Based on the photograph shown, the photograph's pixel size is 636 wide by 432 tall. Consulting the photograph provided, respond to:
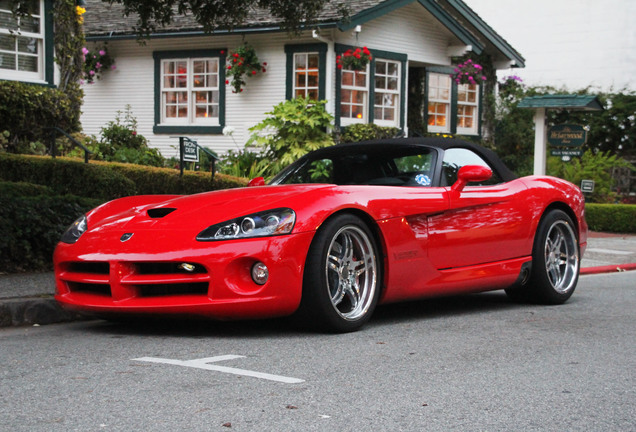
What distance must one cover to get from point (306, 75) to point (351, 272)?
47.2 ft

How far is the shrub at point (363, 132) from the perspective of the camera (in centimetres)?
1956

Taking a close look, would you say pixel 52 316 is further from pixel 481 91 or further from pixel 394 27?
pixel 481 91

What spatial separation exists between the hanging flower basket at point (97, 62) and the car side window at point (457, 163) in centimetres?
1577

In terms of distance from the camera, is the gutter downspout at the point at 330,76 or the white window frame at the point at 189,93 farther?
the white window frame at the point at 189,93

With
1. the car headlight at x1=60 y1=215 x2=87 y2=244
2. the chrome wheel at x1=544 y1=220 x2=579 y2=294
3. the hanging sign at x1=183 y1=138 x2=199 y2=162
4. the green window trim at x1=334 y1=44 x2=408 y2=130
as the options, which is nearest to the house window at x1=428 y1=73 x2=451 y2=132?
the green window trim at x1=334 y1=44 x2=408 y2=130

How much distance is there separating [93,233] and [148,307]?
2.48 ft

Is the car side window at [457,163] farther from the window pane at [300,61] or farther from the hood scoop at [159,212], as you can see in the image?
the window pane at [300,61]

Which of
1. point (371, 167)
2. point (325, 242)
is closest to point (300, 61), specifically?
point (371, 167)

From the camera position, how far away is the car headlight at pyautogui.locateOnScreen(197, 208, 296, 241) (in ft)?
18.0

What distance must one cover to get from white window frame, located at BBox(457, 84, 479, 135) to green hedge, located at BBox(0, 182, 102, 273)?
16463 mm

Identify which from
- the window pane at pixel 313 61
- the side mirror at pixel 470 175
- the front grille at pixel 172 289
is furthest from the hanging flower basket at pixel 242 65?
the front grille at pixel 172 289

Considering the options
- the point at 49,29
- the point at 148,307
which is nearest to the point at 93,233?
the point at 148,307

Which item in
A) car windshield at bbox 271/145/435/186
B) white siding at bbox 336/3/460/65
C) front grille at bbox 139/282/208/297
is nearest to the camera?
front grille at bbox 139/282/208/297

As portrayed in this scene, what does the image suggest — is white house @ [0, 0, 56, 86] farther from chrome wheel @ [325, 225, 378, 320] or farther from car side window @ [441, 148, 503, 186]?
chrome wheel @ [325, 225, 378, 320]
